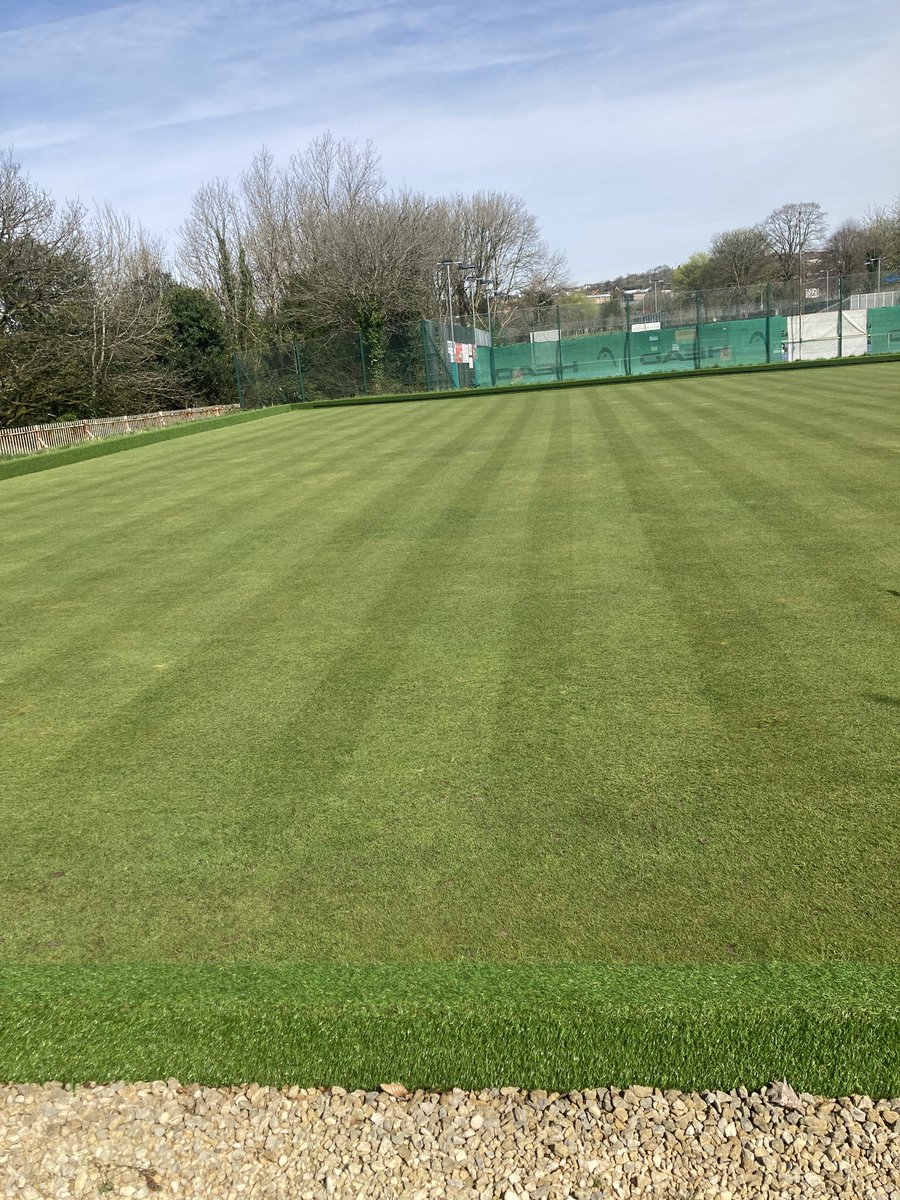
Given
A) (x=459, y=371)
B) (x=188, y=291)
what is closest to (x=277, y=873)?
(x=459, y=371)

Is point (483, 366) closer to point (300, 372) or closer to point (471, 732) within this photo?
point (300, 372)

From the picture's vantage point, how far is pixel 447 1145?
202 centimetres

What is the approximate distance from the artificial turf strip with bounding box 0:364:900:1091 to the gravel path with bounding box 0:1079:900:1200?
13cm

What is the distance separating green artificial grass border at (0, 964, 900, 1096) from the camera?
2.14m

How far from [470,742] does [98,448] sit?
55.5ft

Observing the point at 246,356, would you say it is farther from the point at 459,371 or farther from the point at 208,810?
the point at 208,810

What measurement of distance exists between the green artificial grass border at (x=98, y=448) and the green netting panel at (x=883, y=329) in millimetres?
22940

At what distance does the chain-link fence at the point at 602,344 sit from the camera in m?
31.4

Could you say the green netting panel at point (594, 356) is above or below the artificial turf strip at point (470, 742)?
above

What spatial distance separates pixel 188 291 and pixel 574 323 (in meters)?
15.7

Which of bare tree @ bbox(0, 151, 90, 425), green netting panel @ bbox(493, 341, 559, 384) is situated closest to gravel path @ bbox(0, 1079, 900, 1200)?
bare tree @ bbox(0, 151, 90, 425)


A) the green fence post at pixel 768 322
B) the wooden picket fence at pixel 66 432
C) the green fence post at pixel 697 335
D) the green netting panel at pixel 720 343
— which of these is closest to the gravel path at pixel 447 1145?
the wooden picket fence at pixel 66 432

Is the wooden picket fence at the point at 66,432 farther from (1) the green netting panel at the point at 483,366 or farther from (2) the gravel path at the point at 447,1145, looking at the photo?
(2) the gravel path at the point at 447,1145

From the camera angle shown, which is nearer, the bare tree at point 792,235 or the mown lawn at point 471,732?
the mown lawn at point 471,732
